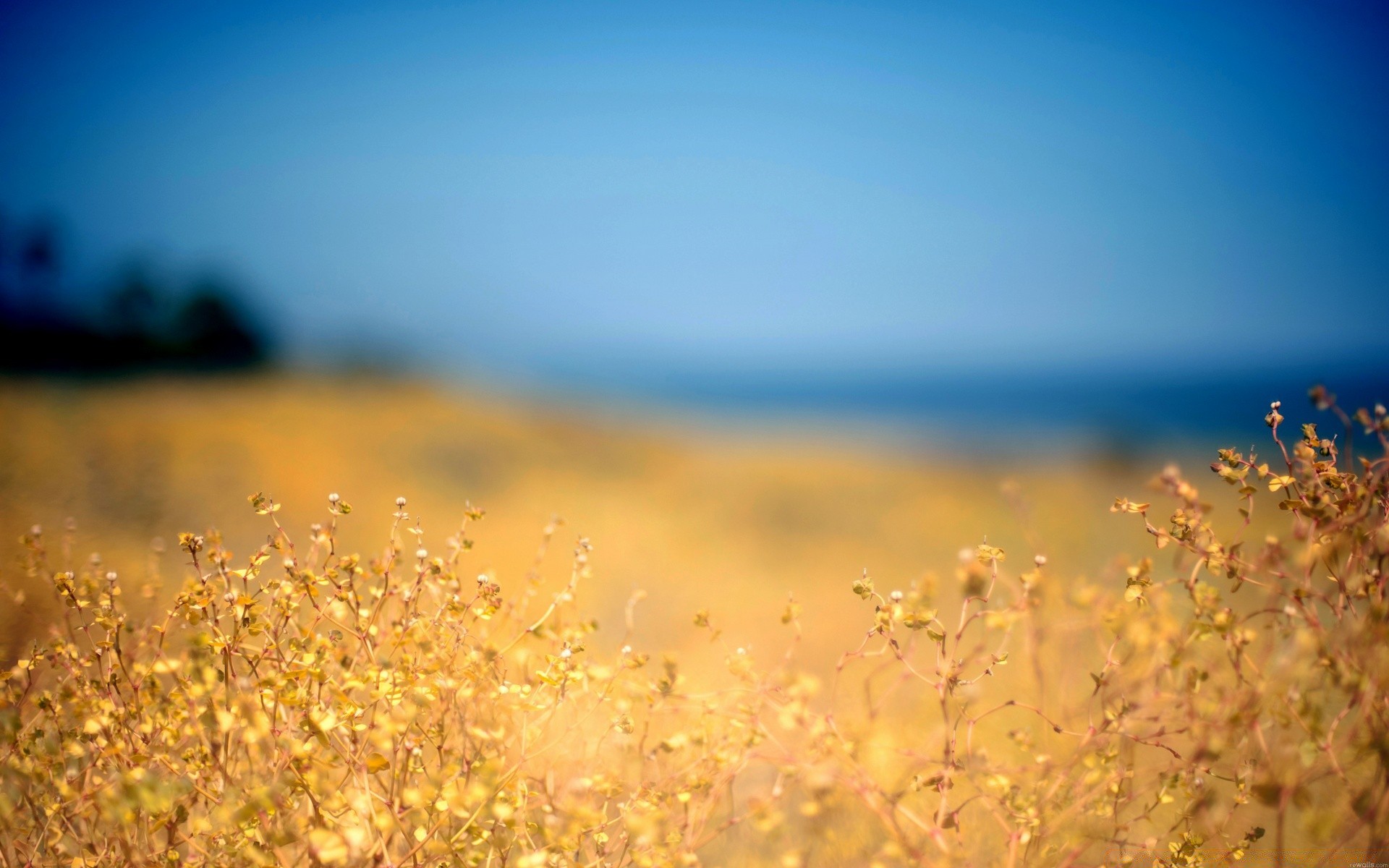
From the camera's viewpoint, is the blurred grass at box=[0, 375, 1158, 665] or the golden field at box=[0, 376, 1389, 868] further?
the blurred grass at box=[0, 375, 1158, 665]

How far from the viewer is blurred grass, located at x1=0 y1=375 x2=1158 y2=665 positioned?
531 centimetres

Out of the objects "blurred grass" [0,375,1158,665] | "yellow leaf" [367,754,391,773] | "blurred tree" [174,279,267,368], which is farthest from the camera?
"blurred tree" [174,279,267,368]

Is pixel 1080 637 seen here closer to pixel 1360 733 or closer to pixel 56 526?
pixel 1360 733

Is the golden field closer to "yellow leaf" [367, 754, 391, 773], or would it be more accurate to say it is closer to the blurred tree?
"yellow leaf" [367, 754, 391, 773]

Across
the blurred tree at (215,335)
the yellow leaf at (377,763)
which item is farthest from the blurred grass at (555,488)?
the yellow leaf at (377,763)

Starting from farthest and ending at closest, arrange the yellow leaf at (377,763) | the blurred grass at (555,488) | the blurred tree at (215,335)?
the blurred tree at (215,335) → the blurred grass at (555,488) → the yellow leaf at (377,763)

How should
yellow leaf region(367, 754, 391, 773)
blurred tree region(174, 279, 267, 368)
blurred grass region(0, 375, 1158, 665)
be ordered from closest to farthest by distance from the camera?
yellow leaf region(367, 754, 391, 773), blurred grass region(0, 375, 1158, 665), blurred tree region(174, 279, 267, 368)

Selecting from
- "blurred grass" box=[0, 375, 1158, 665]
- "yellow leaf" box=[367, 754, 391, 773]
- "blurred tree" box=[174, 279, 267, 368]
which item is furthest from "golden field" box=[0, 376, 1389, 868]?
"blurred tree" box=[174, 279, 267, 368]

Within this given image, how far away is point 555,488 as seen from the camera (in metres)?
7.98

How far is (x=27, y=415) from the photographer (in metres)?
5.77

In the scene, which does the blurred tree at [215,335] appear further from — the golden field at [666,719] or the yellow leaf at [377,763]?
the yellow leaf at [377,763]

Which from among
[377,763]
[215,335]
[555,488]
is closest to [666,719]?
[377,763]

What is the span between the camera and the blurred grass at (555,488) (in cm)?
531

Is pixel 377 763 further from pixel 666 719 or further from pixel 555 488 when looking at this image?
pixel 555 488
